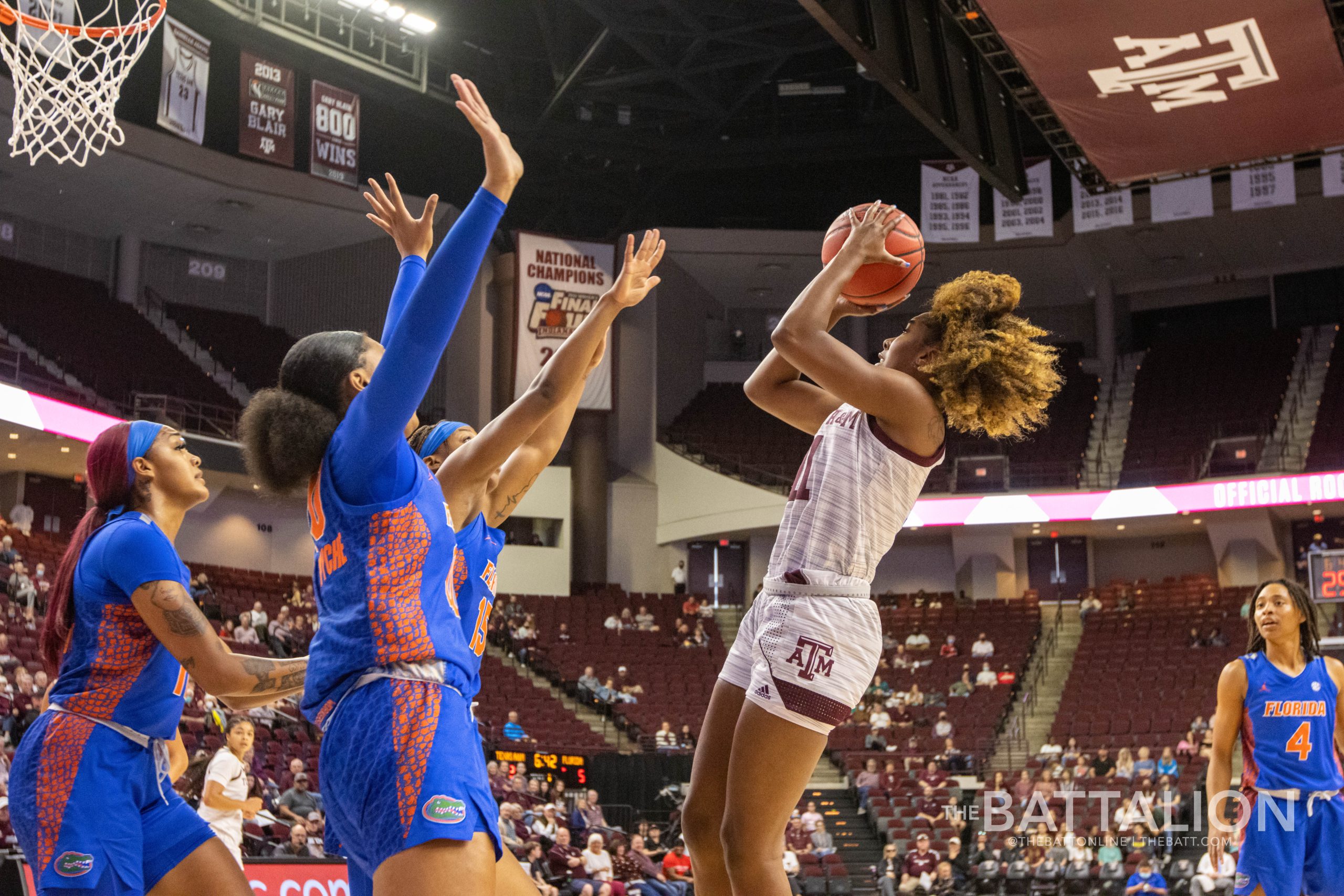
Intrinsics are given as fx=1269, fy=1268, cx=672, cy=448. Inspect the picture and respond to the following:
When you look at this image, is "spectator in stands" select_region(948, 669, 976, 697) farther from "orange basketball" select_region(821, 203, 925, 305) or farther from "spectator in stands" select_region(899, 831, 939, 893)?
"orange basketball" select_region(821, 203, 925, 305)

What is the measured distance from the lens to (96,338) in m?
24.9

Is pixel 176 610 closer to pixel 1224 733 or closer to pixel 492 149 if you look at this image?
pixel 492 149

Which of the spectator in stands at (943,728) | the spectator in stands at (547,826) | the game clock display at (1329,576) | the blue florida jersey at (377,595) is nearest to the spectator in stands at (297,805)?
the spectator in stands at (547,826)

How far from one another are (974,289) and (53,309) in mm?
24801

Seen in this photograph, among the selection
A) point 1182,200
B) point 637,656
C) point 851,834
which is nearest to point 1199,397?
point 1182,200

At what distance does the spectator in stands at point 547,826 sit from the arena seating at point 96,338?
1350cm

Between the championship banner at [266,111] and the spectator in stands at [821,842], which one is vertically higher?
the championship banner at [266,111]

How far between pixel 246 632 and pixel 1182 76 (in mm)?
13995

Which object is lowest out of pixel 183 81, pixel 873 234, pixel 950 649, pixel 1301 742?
pixel 950 649

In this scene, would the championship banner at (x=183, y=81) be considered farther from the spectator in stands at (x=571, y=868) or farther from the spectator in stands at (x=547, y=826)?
the spectator in stands at (x=571, y=868)

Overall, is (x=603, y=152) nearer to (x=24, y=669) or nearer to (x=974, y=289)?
(x=24, y=669)

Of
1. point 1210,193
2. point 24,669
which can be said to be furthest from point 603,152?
point 24,669

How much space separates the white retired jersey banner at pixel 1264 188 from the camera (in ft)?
73.4

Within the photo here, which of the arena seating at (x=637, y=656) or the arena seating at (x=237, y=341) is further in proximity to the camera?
the arena seating at (x=237, y=341)
